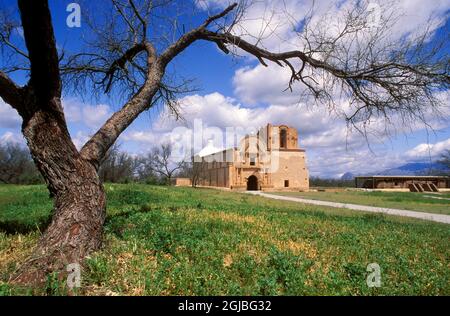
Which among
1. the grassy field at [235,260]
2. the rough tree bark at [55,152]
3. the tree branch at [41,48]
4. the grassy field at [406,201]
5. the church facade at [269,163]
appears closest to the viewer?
the grassy field at [235,260]

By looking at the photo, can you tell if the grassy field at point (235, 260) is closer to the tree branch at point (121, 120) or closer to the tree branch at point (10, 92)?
the tree branch at point (121, 120)

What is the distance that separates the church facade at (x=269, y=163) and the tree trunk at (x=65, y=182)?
44.5 meters

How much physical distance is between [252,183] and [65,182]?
47776 millimetres

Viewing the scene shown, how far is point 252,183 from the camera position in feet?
171

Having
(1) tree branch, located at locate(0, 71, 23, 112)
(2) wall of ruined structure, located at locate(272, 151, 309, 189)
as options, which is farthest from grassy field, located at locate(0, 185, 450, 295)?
(2) wall of ruined structure, located at locate(272, 151, 309, 189)

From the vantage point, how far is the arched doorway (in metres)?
51.4

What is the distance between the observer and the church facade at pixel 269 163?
50.2 meters

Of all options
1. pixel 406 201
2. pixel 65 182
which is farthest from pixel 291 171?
pixel 65 182

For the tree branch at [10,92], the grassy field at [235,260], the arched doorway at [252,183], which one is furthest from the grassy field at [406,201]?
the tree branch at [10,92]

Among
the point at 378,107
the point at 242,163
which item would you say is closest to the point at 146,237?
the point at 378,107

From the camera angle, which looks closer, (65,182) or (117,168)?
(65,182)

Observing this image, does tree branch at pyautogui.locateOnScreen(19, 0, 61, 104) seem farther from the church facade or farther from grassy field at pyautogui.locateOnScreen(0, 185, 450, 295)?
the church facade

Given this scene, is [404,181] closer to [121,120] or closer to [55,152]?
[121,120]
